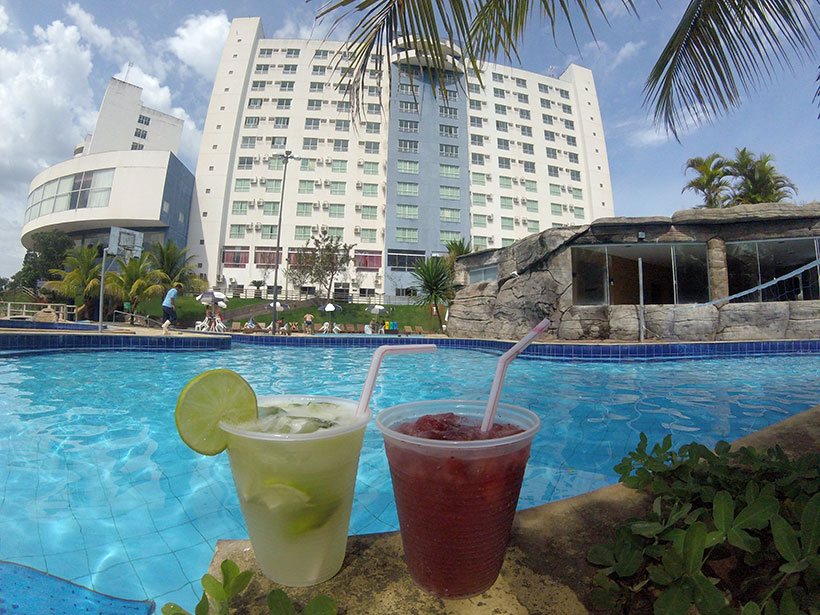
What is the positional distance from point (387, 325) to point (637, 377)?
16965 millimetres

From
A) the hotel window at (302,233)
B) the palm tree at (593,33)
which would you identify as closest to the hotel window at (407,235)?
the hotel window at (302,233)

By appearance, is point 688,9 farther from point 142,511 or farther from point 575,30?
point 142,511

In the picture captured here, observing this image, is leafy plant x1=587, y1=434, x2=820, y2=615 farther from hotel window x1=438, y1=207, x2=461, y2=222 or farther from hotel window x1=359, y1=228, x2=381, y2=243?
hotel window x1=438, y1=207, x2=461, y2=222

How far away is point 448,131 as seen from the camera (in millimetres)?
38219

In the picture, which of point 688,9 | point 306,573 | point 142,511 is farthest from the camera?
point 688,9

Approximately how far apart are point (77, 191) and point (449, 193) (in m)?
31.4

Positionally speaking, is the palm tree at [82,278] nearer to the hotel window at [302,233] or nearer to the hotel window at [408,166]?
the hotel window at [302,233]

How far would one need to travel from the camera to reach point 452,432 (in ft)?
2.71

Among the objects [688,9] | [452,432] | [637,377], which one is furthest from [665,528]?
[637,377]

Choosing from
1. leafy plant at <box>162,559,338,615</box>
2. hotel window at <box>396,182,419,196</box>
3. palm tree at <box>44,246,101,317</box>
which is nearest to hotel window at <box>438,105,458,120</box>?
hotel window at <box>396,182,419,196</box>

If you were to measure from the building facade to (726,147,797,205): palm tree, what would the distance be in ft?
125

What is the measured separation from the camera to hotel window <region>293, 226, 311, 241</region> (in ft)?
116

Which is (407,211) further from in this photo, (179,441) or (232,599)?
(232,599)

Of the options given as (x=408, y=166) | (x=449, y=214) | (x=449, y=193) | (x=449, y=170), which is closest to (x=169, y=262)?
(x=408, y=166)
